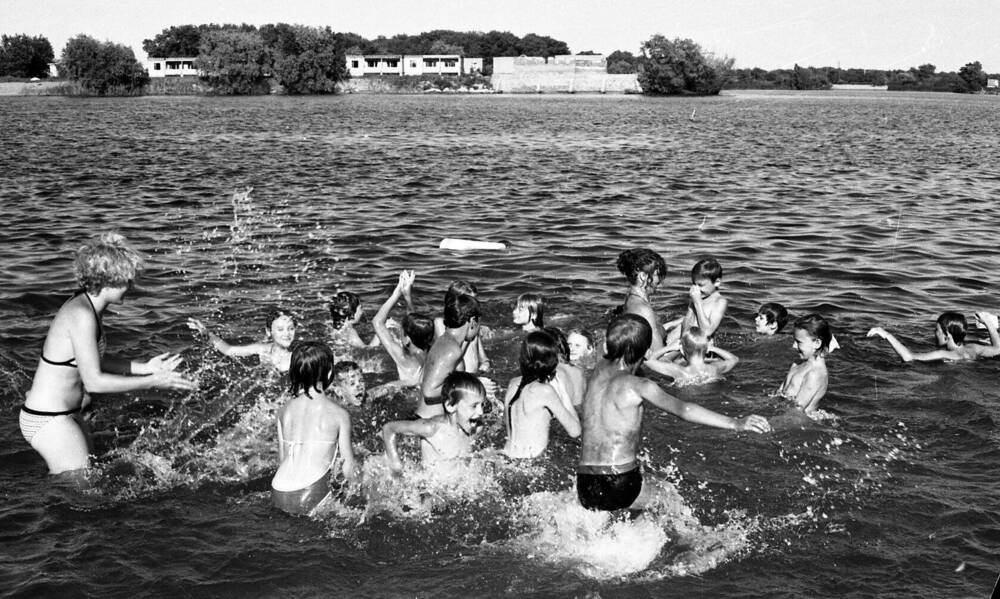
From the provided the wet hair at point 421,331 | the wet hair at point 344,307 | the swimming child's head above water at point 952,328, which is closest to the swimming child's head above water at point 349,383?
the wet hair at point 421,331

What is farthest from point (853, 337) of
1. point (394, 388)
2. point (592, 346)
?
point (394, 388)

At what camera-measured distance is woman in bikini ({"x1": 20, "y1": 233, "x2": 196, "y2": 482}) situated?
22.7 ft

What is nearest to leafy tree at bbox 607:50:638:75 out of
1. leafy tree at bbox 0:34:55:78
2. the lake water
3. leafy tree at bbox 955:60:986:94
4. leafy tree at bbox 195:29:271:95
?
leafy tree at bbox 955:60:986:94

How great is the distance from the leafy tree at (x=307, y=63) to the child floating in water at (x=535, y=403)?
123 metres

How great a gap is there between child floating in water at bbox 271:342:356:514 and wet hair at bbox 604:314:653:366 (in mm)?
2211

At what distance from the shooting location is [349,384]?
A: 9.09 meters

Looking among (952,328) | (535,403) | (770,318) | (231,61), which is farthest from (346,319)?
(231,61)

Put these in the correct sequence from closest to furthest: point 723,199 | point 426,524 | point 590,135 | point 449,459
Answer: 1. point 426,524
2. point 449,459
3. point 723,199
4. point 590,135

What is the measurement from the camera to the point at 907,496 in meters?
8.09

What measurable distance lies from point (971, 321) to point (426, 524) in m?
10.3

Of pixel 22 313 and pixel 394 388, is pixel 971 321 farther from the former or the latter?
pixel 22 313

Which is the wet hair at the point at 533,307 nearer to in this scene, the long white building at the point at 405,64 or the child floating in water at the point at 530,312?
the child floating in water at the point at 530,312

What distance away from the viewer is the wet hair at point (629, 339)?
668cm

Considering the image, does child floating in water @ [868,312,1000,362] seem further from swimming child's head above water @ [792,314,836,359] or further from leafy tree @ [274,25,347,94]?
leafy tree @ [274,25,347,94]
